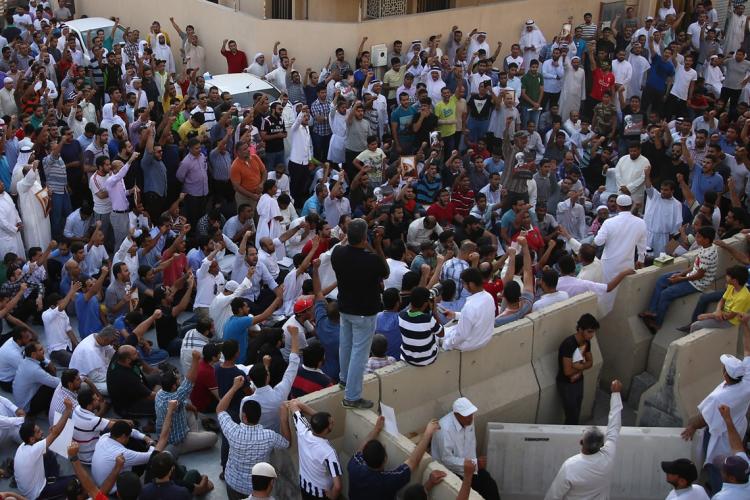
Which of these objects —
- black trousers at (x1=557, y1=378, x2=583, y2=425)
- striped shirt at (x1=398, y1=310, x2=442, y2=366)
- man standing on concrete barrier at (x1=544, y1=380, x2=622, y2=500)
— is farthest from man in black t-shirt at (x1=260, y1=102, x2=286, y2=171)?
man standing on concrete barrier at (x1=544, y1=380, x2=622, y2=500)

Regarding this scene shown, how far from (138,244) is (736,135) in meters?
9.39

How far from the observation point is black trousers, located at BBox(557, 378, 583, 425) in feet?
31.1

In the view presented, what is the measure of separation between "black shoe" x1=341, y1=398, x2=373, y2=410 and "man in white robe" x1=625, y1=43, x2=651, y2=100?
12.7 m

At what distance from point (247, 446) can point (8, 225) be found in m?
5.40

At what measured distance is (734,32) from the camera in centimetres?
2053

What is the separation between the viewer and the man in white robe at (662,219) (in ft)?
41.2

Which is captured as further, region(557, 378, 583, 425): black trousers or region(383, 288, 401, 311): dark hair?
region(557, 378, 583, 425): black trousers

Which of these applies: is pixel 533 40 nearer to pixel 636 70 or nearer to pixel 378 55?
pixel 636 70

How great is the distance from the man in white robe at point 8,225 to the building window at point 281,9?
30.2 ft

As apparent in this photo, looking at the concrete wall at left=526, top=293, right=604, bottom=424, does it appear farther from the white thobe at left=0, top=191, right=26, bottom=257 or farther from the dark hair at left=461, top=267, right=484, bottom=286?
the white thobe at left=0, top=191, right=26, bottom=257

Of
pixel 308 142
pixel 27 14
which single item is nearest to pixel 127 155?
pixel 308 142

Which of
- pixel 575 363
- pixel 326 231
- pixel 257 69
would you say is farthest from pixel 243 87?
pixel 575 363

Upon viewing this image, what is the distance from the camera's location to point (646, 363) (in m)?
10.5

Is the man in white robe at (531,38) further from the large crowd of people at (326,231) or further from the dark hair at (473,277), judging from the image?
the dark hair at (473,277)
